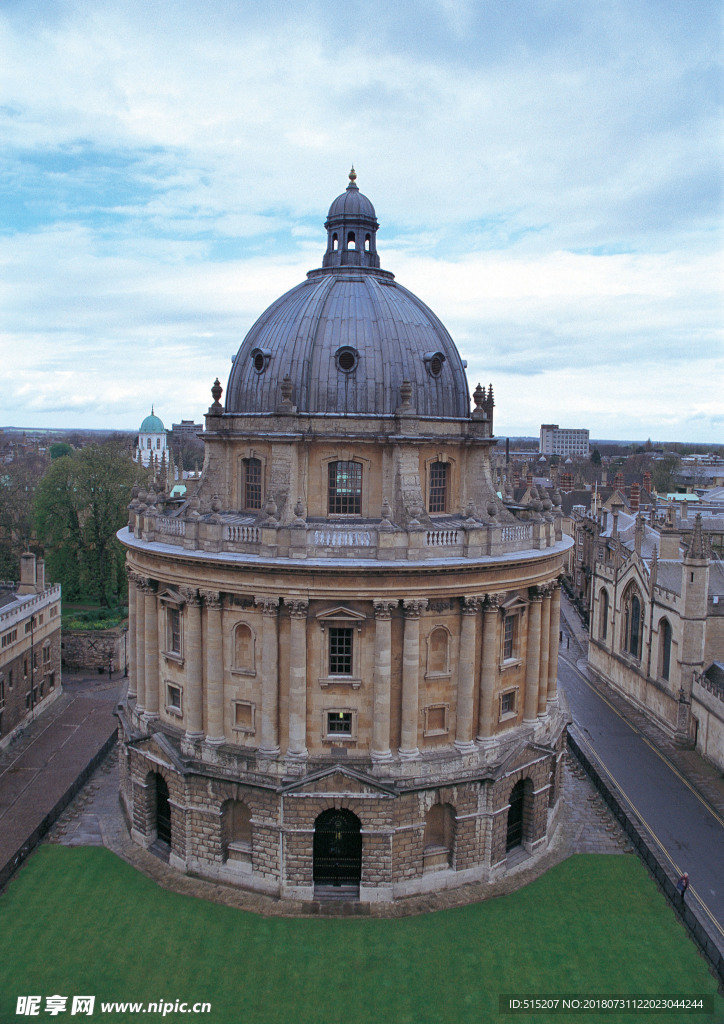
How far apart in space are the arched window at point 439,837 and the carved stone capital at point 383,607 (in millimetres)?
8208

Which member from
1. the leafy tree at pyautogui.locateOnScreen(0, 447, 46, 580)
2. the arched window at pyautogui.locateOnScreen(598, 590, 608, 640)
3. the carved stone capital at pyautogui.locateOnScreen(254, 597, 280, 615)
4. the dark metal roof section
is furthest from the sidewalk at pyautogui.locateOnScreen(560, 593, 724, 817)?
the leafy tree at pyautogui.locateOnScreen(0, 447, 46, 580)

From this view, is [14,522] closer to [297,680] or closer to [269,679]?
[269,679]

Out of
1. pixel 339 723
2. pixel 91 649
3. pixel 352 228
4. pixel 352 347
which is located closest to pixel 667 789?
pixel 339 723

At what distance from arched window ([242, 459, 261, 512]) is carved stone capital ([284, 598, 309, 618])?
629 cm

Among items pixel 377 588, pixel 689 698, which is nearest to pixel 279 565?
pixel 377 588

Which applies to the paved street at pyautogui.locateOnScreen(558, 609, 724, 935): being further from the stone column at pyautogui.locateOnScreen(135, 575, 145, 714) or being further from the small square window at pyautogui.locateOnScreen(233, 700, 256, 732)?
the stone column at pyautogui.locateOnScreen(135, 575, 145, 714)

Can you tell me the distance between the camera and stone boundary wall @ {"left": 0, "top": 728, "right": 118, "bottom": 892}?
30234mm

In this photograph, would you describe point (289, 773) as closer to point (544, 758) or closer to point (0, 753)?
point (544, 758)

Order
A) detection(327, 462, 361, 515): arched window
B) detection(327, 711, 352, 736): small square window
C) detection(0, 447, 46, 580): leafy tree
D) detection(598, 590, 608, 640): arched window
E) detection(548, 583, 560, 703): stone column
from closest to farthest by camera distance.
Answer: detection(327, 711, 352, 736): small square window
detection(327, 462, 361, 515): arched window
detection(548, 583, 560, 703): stone column
detection(598, 590, 608, 640): arched window
detection(0, 447, 46, 580): leafy tree

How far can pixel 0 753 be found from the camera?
43.6m

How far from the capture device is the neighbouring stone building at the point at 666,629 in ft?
148

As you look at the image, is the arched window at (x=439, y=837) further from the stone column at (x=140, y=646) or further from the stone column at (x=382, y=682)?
the stone column at (x=140, y=646)

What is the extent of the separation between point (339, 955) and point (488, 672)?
38.1 ft

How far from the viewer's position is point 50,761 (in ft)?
140
